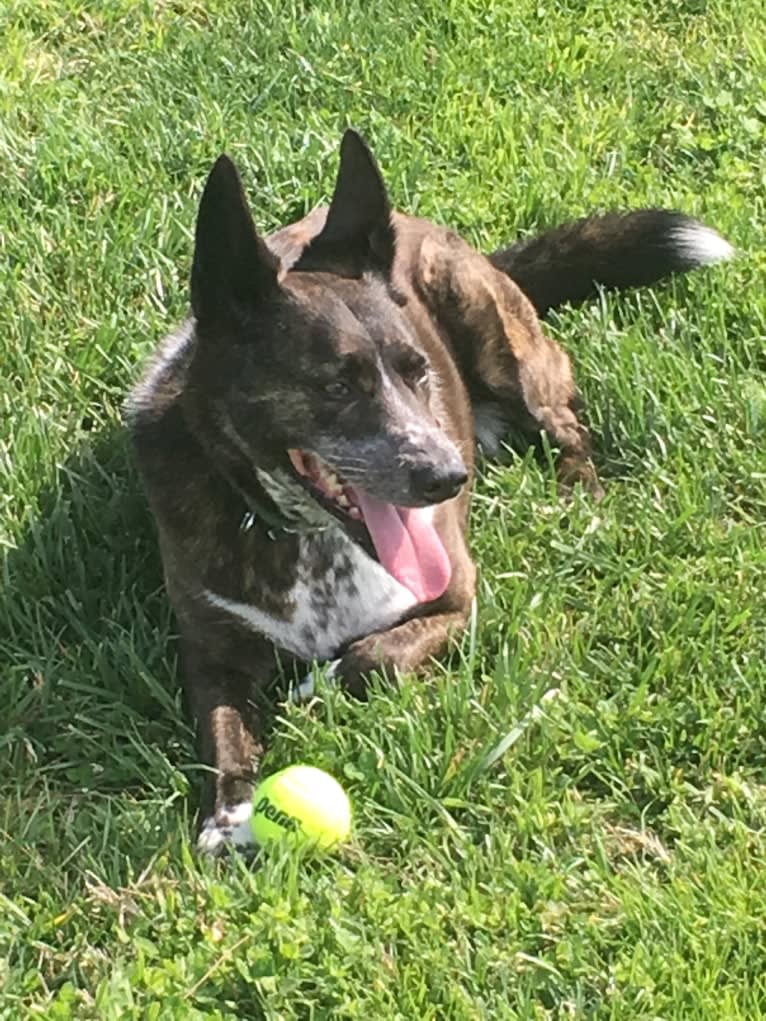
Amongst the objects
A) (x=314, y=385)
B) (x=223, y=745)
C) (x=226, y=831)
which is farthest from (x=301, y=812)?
(x=314, y=385)

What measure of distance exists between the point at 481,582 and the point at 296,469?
0.64m

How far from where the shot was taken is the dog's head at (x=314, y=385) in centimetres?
321

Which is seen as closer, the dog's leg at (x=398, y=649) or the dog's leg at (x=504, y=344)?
the dog's leg at (x=398, y=649)

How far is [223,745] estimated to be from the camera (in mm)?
3309

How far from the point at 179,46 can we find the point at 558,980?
3.81 meters

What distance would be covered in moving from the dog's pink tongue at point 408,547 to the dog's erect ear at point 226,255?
1.65ft

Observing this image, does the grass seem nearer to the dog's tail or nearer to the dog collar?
the dog's tail

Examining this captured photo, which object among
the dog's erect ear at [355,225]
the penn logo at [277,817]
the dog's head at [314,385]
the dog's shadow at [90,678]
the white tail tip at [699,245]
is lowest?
the dog's shadow at [90,678]

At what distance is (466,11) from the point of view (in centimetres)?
549

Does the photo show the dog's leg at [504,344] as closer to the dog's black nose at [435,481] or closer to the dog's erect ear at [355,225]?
the dog's erect ear at [355,225]

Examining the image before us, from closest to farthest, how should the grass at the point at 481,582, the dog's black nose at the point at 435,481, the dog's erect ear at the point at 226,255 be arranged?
the grass at the point at 481,582 → the dog's erect ear at the point at 226,255 → the dog's black nose at the point at 435,481

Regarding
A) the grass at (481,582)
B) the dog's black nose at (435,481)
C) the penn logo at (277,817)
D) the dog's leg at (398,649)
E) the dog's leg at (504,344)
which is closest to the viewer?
the grass at (481,582)

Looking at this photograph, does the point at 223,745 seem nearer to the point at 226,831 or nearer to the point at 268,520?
the point at 226,831

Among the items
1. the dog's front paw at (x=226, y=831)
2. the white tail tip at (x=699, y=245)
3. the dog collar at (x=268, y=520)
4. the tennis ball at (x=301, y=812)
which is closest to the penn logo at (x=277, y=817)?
the tennis ball at (x=301, y=812)
